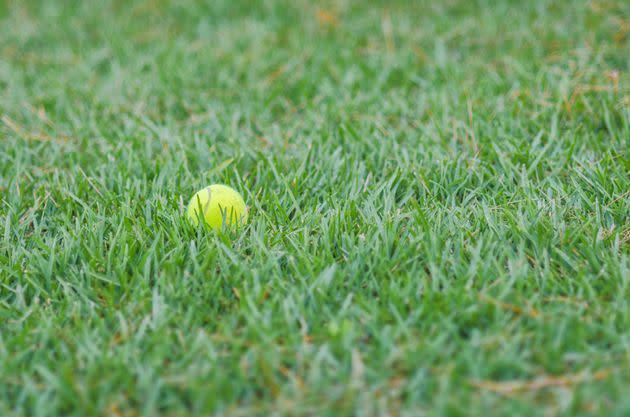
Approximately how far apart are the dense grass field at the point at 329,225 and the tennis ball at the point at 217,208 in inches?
1.9

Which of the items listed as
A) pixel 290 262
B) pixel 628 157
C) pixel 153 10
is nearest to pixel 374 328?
pixel 290 262

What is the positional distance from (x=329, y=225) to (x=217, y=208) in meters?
0.38

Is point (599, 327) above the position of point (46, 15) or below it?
below

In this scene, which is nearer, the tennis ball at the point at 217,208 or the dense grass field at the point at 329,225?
the dense grass field at the point at 329,225

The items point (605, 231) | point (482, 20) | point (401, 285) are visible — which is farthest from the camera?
point (482, 20)

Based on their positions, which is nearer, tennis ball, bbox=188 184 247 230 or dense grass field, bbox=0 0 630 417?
dense grass field, bbox=0 0 630 417

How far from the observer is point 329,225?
7.10 feet

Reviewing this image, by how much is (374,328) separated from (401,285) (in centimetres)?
22

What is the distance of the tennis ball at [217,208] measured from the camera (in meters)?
2.17

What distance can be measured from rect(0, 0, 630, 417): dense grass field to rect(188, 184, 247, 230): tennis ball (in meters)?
0.05

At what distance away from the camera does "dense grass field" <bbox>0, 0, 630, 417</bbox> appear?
159 centimetres

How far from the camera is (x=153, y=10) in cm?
469

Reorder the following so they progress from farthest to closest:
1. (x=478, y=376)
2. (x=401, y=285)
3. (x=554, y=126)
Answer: (x=554, y=126)
(x=401, y=285)
(x=478, y=376)

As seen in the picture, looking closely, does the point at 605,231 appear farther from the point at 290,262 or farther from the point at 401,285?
the point at 290,262
